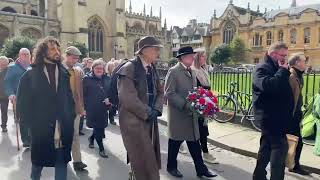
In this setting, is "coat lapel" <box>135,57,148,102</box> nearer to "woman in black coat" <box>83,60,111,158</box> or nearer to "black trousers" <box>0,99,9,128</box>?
"woman in black coat" <box>83,60,111,158</box>

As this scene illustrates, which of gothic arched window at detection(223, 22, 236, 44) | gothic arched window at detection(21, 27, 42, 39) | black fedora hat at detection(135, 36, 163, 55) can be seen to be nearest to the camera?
black fedora hat at detection(135, 36, 163, 55)

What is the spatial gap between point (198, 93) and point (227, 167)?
162 centimetres

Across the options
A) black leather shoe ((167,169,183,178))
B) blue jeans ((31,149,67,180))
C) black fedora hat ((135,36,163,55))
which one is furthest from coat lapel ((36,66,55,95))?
black leather shoe ((167,169,183,178))

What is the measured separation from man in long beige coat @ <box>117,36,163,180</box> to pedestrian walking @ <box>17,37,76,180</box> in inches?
27.7

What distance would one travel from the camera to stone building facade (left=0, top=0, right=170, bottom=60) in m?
41.1

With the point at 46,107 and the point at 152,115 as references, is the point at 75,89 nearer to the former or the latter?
the point at 46,107

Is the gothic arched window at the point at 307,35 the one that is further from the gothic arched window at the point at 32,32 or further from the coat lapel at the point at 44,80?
the coat lapel at the point at 44,80

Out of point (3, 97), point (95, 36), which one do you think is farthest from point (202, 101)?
point (95, 36)

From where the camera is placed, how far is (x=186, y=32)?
7350cm

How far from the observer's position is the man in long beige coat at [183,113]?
4.86 m

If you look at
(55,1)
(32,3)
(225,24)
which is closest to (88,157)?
(55,1)

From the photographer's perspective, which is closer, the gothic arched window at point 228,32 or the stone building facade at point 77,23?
the stone building facade at point 77,23

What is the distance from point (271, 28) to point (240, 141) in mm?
48210

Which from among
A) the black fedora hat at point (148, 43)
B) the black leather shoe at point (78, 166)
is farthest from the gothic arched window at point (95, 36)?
the black fedora hat at point (148, 43)
